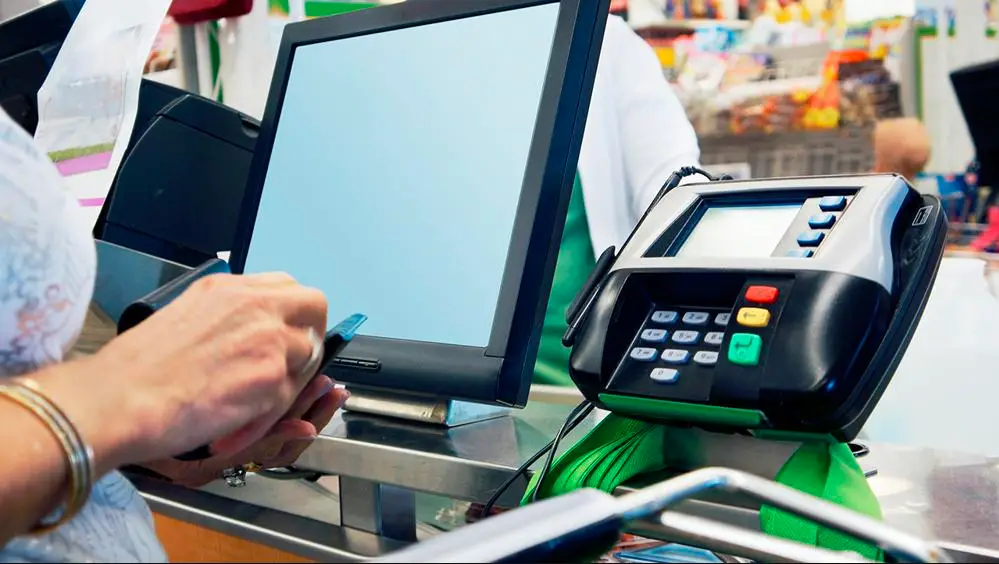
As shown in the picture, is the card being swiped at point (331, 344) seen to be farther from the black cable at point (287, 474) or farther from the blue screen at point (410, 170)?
the black cable at point (287, 474)

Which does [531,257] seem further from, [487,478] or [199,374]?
[199,374]

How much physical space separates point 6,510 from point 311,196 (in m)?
0.47

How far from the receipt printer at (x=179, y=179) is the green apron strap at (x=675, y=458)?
1.83ft

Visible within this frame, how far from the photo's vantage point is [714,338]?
1.60 ft

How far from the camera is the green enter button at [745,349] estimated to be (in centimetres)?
46

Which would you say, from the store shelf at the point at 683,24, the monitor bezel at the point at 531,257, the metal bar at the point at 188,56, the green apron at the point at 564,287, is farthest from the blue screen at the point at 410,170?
the store shelf at the point at 683,24

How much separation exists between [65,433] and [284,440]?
203mm

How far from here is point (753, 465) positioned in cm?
49

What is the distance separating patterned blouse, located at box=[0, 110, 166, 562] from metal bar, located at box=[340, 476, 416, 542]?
0.29m

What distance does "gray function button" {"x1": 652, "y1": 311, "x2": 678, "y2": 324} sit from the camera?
1.69 ft

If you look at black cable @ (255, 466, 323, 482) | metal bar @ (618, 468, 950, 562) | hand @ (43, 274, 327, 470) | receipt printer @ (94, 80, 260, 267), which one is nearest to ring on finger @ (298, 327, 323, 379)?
hand @ (43, 274, 327, 470)

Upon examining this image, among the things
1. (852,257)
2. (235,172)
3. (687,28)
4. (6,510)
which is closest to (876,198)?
(852,257)

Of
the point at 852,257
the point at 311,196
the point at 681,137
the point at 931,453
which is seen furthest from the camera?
the point at 681,137

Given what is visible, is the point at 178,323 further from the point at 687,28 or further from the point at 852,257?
the point at 687,28
